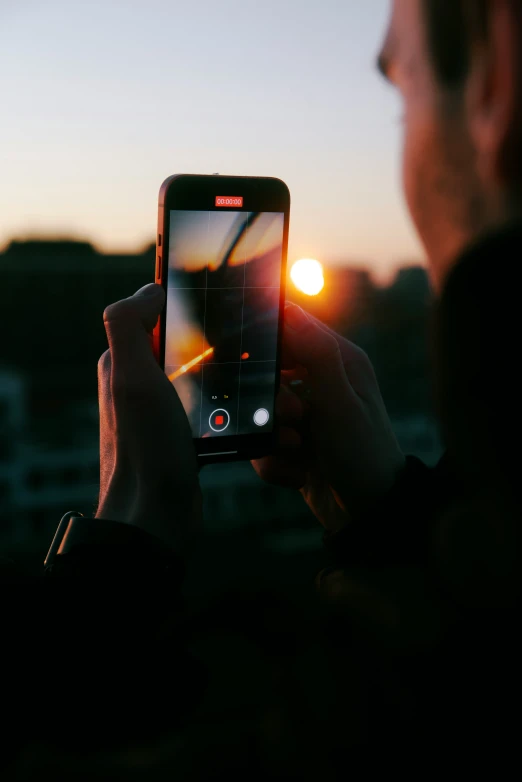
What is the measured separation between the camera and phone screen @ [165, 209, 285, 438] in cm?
89

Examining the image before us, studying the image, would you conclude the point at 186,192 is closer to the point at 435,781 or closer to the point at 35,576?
the point at 35,576

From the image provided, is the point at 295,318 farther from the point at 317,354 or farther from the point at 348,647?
the point at 348,647

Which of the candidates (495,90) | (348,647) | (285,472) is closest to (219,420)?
(285,472)

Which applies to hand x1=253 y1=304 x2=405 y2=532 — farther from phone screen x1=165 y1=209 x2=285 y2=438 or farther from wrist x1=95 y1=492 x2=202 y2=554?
→ wrist x1=95 y1=492 x2=202 y2=554

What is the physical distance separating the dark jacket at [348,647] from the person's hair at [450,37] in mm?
130

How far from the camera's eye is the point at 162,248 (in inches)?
34.1

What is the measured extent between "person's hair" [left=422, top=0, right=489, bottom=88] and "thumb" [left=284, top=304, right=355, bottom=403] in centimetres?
50

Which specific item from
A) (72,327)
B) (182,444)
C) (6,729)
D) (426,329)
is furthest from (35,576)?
(72,327)

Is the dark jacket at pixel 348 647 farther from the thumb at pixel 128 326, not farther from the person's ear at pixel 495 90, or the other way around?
the thumb at pixel 128 326

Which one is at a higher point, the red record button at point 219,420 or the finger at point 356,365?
the finger at point 356,365

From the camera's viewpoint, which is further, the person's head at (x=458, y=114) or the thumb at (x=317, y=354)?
the thumb at (x=317, y=354)

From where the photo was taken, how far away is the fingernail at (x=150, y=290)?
0.82 m

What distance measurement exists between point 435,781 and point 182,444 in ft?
1.35

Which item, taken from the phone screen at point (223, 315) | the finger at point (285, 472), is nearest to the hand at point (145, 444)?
the phone screen at point (223, 315)
